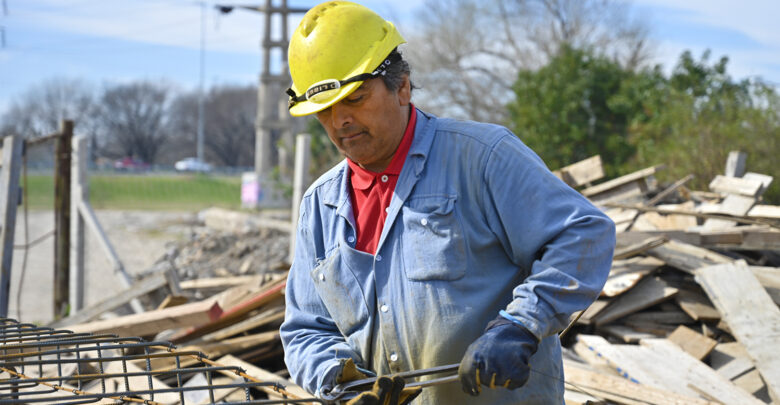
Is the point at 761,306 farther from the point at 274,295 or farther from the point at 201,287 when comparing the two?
the point at 201,287

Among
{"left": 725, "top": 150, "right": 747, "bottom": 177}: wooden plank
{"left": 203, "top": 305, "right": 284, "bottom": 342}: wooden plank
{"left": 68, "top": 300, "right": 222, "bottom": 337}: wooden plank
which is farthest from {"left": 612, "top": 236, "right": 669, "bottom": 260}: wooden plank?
{"left": 725, "top": 150, "right": 747, "bottom": 177}: wooden plank

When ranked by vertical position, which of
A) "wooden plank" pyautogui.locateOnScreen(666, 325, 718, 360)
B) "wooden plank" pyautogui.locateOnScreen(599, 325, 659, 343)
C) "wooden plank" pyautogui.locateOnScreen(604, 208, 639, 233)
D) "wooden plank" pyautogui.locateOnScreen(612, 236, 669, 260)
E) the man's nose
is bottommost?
"wooden plank" pyautogui.locateOnScreen(599, 325, 659, 343)

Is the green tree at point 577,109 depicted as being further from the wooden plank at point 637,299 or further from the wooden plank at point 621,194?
the wooden plank at point 637,299

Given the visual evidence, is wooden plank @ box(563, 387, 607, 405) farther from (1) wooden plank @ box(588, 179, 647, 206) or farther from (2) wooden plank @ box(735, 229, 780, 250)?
(1) wooden plank @ box(588, 179, 647, 206)

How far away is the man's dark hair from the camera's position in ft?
7.63

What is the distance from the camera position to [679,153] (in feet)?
38.3

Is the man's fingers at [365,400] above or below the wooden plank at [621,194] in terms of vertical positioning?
above

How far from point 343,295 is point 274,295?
10.8 ft

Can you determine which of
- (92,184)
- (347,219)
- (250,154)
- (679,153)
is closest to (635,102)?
(679,153)

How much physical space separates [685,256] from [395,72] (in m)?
4.03

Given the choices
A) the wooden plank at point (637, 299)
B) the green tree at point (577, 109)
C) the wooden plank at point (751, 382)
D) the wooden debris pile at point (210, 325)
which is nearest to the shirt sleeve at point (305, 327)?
the wooden debris pile at point (210, 325)

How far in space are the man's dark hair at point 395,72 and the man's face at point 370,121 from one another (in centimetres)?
2

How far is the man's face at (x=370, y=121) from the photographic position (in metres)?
2.29

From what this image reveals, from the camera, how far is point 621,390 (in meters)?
4.21
